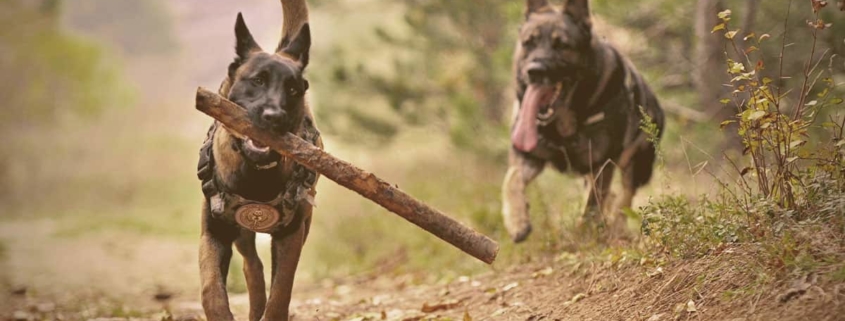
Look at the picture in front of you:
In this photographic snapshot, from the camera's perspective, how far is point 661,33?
42.7 ft

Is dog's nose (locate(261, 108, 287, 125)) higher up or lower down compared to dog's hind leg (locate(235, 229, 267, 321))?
higher up

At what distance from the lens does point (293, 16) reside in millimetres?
5871

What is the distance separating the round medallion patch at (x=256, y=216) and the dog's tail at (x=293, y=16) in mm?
1366

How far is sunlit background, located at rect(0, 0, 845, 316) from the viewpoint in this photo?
987 cm

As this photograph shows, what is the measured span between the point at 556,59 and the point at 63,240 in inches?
435

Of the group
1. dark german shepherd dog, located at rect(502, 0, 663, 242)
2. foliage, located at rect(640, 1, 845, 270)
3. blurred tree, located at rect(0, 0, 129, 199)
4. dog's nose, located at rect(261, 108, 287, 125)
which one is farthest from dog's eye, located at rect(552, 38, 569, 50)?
blurred tree, located at rect(0, 0, 129, 199)

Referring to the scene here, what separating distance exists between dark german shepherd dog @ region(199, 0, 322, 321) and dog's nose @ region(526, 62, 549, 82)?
7.55ft

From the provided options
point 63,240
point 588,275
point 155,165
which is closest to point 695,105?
point 588,275

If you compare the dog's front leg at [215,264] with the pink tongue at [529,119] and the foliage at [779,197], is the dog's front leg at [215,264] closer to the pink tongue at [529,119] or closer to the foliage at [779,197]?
the foliage at [779,197]

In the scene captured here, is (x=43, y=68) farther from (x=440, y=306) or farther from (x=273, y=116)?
(x=273, y=116)

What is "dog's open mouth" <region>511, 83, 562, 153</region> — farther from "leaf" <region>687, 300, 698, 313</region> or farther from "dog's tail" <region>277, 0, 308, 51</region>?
"leaf" <region>687, 300, 698, 313</region>

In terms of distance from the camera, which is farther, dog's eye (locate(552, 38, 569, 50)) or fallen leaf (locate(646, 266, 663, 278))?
dog's eye (locate(552, 38, 569, 50))

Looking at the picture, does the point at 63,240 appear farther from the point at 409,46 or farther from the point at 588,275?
the point at 588,275

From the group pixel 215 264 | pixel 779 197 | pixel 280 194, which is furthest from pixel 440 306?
pixel 779 197
